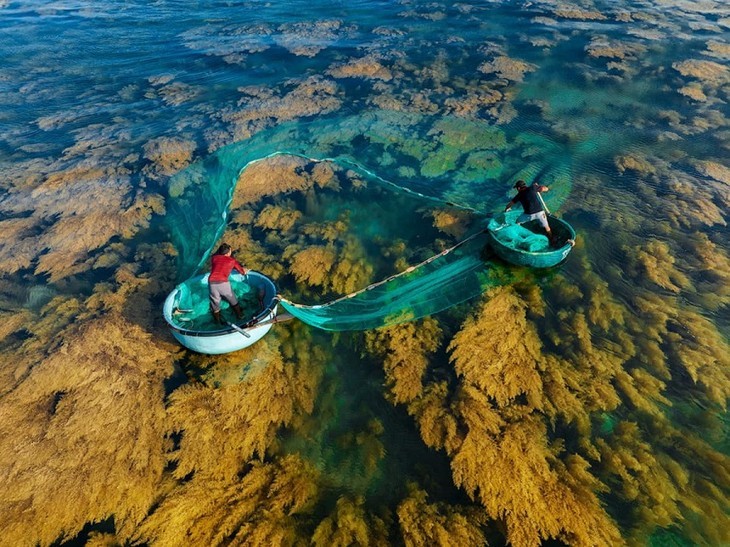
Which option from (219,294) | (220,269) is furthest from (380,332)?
(220,269)

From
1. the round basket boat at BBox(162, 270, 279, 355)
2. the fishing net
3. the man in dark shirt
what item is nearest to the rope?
the fishing net

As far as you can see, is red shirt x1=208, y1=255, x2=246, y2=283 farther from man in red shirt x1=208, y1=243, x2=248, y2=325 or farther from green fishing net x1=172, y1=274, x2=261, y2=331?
green fishing net x1=172, y1=274, x2=261, y2=331

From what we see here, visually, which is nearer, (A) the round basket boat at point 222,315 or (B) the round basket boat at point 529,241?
(A) the round basket boat at point 222,315

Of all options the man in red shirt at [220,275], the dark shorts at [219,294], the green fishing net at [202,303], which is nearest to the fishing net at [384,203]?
A: the green fishing net at [202,303]

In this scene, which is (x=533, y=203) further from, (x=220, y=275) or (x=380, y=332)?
(x=220, y=275)

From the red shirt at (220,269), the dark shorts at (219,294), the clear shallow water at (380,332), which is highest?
the red shirt at (220,269)

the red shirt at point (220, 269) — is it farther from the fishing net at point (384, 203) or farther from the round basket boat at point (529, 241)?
the round basket boat at point (529, 241)

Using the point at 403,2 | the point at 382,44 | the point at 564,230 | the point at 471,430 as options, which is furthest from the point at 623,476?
the point at 403,2
